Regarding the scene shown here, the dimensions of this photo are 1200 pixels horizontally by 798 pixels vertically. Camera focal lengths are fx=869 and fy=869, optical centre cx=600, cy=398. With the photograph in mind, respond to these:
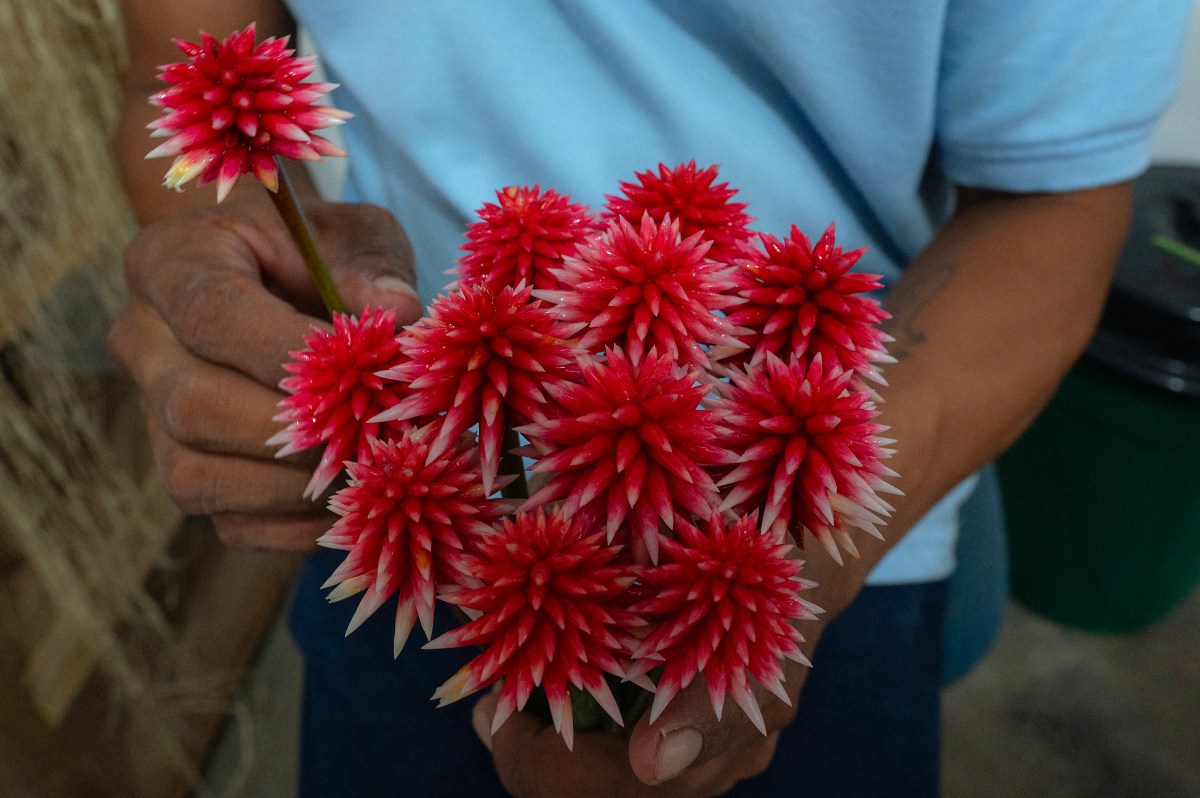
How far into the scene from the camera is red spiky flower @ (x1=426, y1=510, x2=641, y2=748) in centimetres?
19

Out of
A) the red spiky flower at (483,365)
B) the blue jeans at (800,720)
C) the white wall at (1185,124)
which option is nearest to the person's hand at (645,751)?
the red spiky flower at (483,365)

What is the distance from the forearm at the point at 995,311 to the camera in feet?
1.56

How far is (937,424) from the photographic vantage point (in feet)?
1.43

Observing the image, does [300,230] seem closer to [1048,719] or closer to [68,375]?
[68,375]

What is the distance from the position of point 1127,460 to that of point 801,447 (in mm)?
962

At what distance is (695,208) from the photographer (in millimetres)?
233

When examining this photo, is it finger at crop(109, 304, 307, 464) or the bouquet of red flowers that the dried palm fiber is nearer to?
finger at crop(109, 304, 307, 464)

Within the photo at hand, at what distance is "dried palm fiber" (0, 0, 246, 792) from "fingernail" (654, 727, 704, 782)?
0.60 m

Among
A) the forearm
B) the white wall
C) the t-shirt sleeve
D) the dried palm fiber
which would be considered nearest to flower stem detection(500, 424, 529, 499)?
the forearm

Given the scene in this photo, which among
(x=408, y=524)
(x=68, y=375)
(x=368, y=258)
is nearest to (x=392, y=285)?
(x=368, y=258)

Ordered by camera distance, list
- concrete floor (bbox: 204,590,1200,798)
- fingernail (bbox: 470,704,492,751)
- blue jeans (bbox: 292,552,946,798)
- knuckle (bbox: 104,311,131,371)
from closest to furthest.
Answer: fingernail (bbox: 470,704,492,751)
knuckle (bbox: 104,311,131,371)
blue jeans (bbox: 292,552,946,798)
concrete floor (bbox: 204,590,1200,798)

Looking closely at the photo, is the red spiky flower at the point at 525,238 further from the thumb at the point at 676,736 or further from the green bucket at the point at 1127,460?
the green bucket at the point at 1127,460

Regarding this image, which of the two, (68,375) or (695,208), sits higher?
(695,208)

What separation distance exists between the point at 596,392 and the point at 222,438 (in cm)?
22
